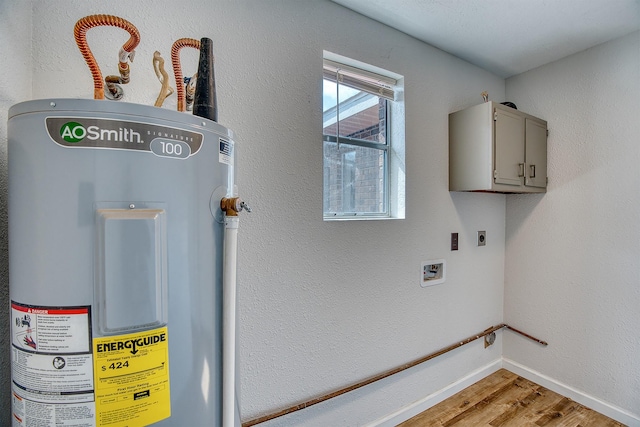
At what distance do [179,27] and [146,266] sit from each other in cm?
104

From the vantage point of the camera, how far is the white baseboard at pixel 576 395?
1812mm

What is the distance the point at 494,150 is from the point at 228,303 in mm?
1821

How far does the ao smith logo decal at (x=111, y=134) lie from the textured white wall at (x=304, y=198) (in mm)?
489

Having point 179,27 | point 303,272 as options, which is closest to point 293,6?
point 179,27

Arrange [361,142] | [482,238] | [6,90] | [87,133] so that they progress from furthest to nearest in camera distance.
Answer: [482,238] < [361,142] < [6,90] < [87,133]

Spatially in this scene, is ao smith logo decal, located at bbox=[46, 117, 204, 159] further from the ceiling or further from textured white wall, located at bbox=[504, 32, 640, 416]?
textured white wall, located at bbox=[504, 32, 640, 416]

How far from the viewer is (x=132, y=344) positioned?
1.89 ft

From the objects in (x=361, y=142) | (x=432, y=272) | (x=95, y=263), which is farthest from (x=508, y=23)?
(x=95, y=263)

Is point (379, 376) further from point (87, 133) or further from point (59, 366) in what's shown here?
point (87, 133)

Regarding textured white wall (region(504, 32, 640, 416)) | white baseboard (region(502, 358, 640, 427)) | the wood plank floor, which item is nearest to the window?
textured white wall (region(504, 32, 640, 416))

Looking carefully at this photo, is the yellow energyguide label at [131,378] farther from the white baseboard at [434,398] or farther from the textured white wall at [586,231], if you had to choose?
the textured white wall at [586,231]

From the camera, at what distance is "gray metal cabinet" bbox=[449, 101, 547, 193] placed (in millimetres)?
1819

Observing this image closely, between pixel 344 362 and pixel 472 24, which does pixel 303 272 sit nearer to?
pixel 344 362

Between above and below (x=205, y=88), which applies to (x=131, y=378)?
below
